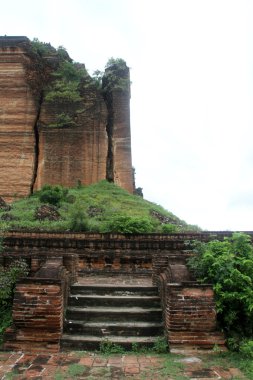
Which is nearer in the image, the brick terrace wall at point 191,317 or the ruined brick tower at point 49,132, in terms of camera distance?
the brick terrace wall at point 191,317

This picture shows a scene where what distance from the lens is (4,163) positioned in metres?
23.3

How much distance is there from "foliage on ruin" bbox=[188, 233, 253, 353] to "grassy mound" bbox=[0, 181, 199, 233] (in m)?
6.05

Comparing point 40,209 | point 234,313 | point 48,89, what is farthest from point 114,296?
point 48,89

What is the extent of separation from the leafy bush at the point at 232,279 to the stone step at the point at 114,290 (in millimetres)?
876

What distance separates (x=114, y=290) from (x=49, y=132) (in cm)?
1839

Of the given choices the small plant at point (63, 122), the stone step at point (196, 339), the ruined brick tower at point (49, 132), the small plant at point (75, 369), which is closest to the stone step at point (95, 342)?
the stone step at point (196, 339)

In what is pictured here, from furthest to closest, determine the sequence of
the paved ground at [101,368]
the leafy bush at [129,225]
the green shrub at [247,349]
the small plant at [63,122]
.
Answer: the small plant at [63,122], the leafy bush at [129,225], the green shrub at [247,349], the paved ground at [101,368]

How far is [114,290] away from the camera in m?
6.76

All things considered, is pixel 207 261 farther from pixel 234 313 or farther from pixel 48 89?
pixel 48 89

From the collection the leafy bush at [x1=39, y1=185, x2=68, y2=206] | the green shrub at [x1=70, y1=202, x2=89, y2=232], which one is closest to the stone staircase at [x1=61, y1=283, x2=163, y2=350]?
the green shrub at [x1=70, y1=202, x2=89, y2=232]

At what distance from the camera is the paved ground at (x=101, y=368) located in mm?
4402

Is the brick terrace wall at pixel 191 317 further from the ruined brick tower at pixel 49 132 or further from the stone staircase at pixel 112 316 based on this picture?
the ruined brick tower at pixel 49 132

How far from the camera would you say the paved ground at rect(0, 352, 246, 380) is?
173 inches

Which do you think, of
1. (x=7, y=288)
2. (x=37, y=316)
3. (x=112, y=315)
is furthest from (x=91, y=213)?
(x=37, y=316)
